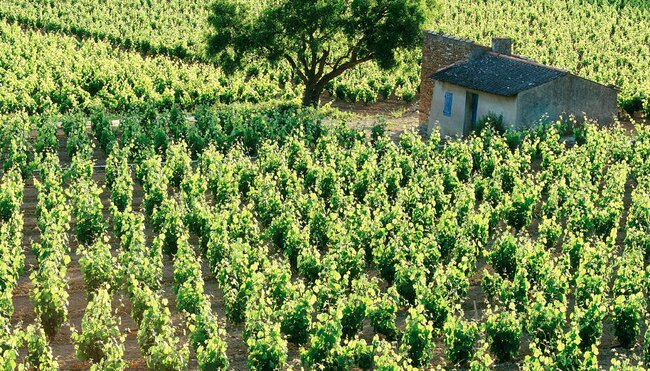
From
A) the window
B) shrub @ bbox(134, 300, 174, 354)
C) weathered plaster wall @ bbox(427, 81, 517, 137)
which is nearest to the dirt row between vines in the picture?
shrub @ bbox(134, 300, 174, 354)

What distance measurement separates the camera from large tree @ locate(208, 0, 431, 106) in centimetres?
3906

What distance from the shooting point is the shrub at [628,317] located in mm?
21688

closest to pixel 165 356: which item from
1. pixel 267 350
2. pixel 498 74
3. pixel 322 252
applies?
pixel 267 350

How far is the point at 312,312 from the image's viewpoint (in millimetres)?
23594

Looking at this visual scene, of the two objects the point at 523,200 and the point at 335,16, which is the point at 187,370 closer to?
the point at 523,200

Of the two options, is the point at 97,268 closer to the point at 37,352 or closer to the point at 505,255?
the point at 37,352

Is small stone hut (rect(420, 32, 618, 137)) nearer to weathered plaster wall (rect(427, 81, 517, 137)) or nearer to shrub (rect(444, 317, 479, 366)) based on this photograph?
weathered plaster wall (rect(427, 81, 517, 137))

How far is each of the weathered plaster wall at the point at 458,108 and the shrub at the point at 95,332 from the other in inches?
684

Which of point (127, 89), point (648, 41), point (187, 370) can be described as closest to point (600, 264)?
point (187, 370)

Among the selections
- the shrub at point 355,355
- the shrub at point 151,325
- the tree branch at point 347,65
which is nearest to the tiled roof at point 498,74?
the tree branch at point 347,65

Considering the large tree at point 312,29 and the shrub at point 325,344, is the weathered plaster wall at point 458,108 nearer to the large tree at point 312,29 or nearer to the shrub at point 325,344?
the large tree at point 312,29

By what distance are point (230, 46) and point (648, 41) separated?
91.9 ft

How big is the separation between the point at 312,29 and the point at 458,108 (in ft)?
20.6

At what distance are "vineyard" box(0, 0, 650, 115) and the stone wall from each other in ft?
2.96
